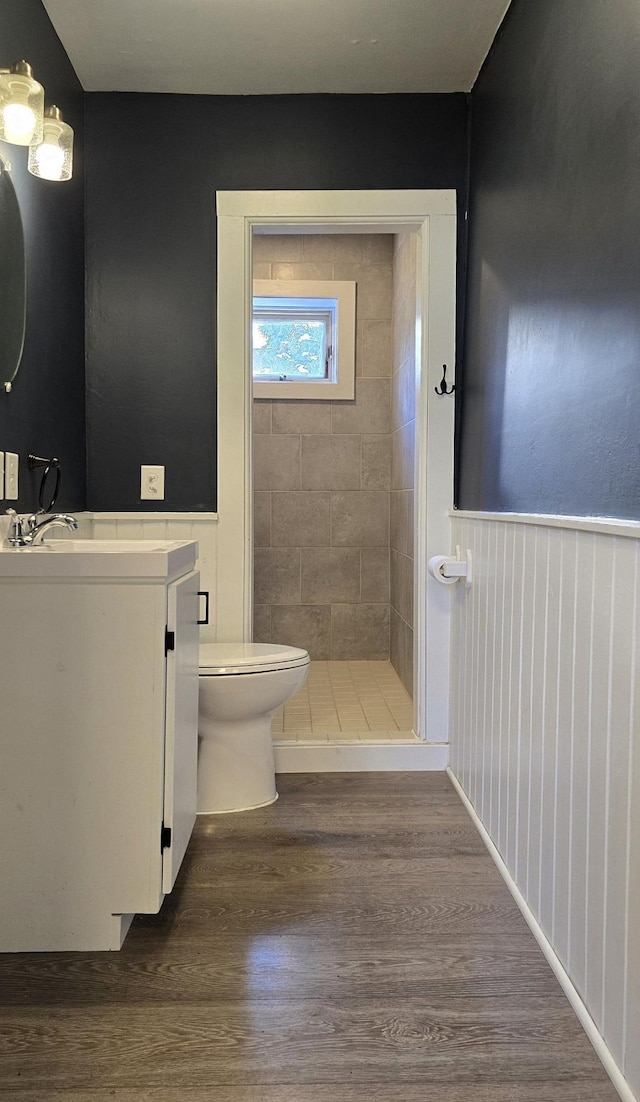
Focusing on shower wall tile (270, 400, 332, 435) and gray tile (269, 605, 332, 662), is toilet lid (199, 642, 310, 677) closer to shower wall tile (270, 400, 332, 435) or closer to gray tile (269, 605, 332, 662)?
gray tile (269, 605, 332, 662)

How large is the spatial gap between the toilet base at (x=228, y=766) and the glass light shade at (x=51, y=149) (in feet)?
4.94

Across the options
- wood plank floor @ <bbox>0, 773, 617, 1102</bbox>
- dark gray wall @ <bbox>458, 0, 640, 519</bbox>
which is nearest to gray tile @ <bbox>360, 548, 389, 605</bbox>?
dark gray wall @ <bbox>458, 0, 640, 519</bbox>

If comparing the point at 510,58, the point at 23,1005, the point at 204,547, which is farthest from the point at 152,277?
the point at 23,1005

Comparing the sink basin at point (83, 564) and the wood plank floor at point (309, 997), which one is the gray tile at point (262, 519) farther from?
the sink basin at point (83, 564)

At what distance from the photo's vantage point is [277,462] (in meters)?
4.17

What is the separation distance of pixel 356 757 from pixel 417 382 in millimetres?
1332

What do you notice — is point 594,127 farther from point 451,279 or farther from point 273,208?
point 273,208

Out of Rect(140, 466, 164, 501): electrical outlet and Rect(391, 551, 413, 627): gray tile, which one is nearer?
A: Rect(140, 466, 164, 501): electrical outlet

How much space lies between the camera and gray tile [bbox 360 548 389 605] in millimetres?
4219

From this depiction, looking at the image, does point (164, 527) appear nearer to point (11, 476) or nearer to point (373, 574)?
point (11, 476)

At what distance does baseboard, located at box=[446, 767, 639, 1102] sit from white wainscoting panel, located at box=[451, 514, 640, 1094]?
14mm

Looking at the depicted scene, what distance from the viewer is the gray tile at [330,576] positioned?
→ 421 centimetres

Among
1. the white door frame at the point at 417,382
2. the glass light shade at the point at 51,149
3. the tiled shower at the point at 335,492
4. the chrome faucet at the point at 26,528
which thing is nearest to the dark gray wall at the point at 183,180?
the white door frame at the point at 417,382

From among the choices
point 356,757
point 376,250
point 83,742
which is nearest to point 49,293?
point 83,742
